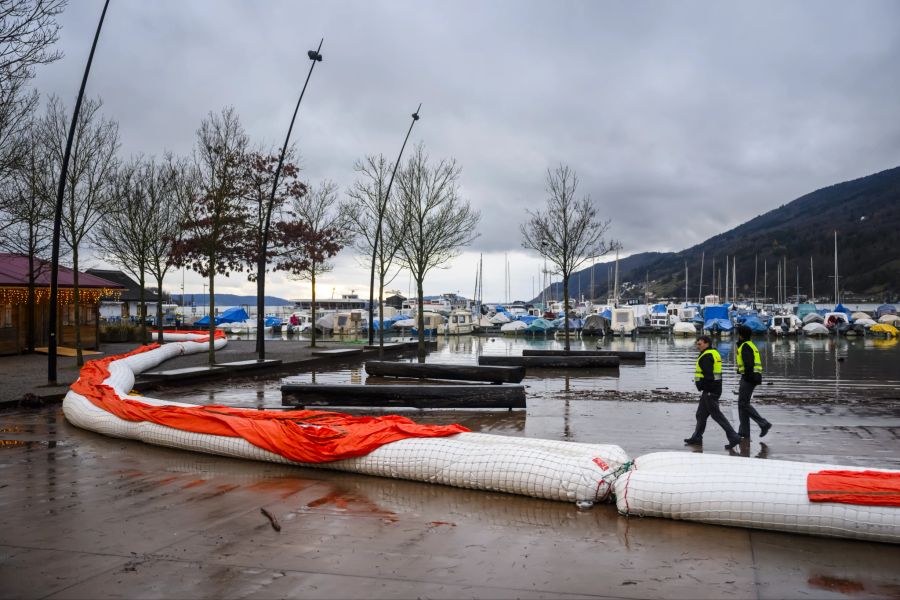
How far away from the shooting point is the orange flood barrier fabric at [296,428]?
838cm

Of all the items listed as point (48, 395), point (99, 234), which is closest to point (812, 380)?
point (48, 395)

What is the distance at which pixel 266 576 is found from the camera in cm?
492

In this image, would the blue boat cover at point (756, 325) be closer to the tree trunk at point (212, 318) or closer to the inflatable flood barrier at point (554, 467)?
the tree trunk at point (212, 318)

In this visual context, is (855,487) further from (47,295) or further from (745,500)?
(47,295)

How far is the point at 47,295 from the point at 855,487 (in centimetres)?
2978

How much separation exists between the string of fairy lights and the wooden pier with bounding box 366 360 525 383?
42.5 ft

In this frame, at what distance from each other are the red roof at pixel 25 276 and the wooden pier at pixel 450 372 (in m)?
13.5

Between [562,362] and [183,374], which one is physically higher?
[183,374]

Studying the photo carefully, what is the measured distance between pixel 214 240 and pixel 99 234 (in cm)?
1324

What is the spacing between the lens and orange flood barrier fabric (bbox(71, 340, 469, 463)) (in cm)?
838

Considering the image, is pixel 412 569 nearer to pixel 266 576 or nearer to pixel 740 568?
pixel 266 576

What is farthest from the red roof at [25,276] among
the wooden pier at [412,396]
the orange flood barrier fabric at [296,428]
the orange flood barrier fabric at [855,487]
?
the orange flood barrier fabric at [855,487]

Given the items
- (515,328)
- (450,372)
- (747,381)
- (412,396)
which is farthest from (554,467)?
(515,328)

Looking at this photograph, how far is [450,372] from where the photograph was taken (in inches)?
→ 718
